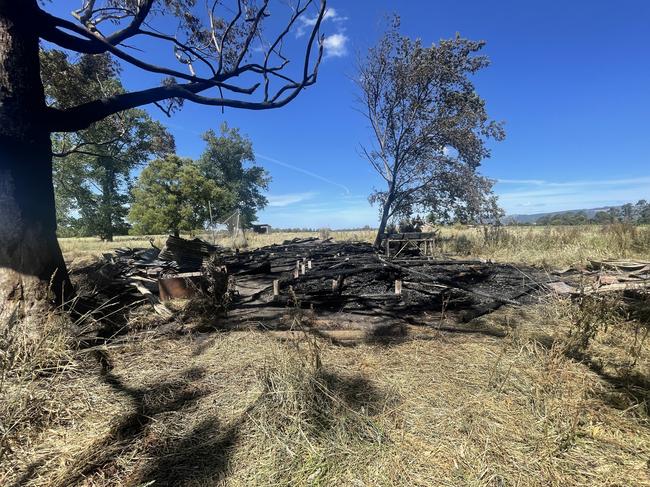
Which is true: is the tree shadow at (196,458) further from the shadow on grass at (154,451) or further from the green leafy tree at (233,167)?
the green leafy tree at (233,167)

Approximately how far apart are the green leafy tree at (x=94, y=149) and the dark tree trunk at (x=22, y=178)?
7.48m

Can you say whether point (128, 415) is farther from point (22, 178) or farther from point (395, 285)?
point (395, 285)

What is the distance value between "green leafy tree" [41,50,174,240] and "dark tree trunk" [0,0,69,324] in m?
7.48

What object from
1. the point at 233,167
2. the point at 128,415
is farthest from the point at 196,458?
the point at 233,167

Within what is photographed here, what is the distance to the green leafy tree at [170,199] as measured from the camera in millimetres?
27406

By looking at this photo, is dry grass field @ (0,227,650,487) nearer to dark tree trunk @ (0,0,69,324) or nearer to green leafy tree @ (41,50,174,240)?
dark tree trunk @ (0,0,69,324)

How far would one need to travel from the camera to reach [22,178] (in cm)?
326

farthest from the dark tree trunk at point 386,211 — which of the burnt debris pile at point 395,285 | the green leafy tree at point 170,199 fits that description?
the green leafy tree at point 170,199

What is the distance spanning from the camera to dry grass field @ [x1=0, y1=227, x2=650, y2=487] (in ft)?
5.89

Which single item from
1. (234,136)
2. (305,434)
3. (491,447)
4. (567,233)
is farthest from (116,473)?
(234,136)

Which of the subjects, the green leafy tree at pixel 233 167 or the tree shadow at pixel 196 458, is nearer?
the tree shadow at pixel 196 458

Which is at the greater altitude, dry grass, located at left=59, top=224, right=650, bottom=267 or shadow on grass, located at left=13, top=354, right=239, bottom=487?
dry grass, located at left=59, top=224, right=650, bottom=267

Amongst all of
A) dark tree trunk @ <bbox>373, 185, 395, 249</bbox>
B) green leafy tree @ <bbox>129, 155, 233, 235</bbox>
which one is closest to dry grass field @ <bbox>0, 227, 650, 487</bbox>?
dark tree trunk @ <bbox>373, 185, 395, 249</bbox>

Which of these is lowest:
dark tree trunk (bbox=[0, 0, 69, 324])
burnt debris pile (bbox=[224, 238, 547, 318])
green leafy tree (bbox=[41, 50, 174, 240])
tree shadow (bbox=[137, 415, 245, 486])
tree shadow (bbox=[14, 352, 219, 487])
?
tree shadow (bbox=[137, 415, 245, 486])
